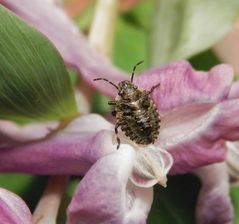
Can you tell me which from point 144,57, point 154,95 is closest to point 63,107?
point 154,95

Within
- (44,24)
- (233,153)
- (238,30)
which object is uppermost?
(44,24)

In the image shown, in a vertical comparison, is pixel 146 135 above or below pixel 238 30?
above

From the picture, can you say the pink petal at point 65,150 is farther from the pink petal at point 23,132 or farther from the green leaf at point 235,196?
the green leaf at point 235,196

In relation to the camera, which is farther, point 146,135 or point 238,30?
point 238,30

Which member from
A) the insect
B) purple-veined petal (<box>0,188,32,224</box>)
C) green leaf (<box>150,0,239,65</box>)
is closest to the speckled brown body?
the insect

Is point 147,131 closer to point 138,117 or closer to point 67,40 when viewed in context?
point 138,117

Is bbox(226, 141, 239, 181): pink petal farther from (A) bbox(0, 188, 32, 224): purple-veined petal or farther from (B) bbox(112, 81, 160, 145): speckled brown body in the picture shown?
(A) bbox(0, 188, 32, 224): purple-veined petal

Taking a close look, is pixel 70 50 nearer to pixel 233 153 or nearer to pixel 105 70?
pixel 105 70

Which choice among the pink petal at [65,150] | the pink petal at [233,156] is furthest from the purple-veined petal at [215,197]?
the pink petal at [65,150]
